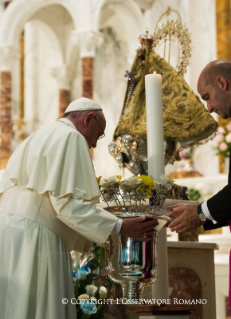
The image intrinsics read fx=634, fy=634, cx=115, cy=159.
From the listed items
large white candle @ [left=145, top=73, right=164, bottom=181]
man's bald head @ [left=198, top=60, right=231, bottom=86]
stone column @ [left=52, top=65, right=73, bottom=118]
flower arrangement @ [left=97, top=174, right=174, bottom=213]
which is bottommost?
flower arrangement @ [left=97, top=174, right=174, bottom=213]

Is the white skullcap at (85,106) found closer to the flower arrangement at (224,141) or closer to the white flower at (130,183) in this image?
the white flower at (130,183)

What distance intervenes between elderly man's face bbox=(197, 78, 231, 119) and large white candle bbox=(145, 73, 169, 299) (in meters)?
0.27

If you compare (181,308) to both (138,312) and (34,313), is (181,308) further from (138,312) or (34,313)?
(34,313)

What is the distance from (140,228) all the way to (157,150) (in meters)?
0.50

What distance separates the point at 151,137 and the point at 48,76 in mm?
8739

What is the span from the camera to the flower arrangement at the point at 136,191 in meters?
2.90

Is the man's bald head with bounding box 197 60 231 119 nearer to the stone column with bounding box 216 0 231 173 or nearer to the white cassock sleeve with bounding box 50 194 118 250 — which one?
the white cassock sleeve with bounding box 50 194 118 250

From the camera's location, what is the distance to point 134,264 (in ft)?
9.34

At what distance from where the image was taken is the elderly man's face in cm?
332

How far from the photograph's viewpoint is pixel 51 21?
11.3 m

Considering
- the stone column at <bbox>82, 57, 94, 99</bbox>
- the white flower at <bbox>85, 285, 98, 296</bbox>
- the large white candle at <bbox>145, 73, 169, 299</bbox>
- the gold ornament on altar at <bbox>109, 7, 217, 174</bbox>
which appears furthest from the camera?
the stone column at <bbox>82, 57, 94, 99</bbox>

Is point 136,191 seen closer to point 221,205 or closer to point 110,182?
point 110,182

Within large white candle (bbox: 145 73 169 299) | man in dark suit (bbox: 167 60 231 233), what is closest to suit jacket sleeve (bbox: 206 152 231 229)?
man in dark suit (bbox: 167 60 231 233)

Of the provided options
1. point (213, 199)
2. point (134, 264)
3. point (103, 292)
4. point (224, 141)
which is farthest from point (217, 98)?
point (224, 141)
